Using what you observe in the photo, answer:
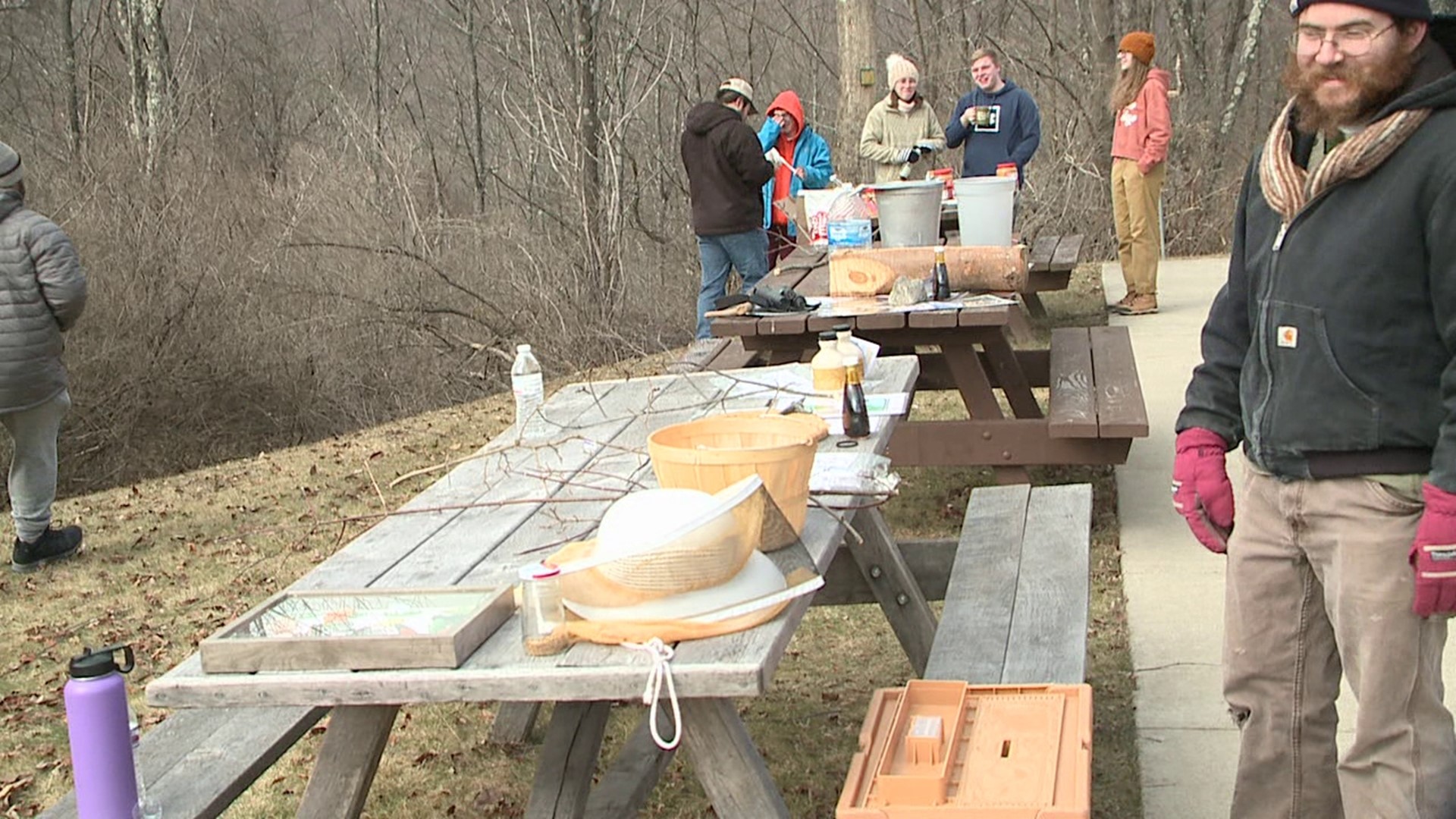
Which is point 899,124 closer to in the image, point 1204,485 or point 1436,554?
point 1204,485

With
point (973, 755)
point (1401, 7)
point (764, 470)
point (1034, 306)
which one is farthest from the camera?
point (1034, 306)

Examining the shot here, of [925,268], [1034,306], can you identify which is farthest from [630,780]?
[1034,306]

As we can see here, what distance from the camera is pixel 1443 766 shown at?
2.80 metres

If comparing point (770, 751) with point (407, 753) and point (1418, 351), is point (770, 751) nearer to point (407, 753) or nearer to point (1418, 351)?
point (407, 753)

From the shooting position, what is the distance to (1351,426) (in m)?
2.76

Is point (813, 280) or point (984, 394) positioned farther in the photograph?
point (813, 280)

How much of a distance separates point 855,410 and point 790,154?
6802 millimetres

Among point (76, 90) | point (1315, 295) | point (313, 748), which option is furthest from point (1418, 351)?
point (76, 90)

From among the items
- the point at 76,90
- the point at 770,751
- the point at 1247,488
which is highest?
the point at 76,90

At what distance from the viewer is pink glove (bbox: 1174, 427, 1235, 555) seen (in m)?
3.12

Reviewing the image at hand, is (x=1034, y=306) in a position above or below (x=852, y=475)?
below

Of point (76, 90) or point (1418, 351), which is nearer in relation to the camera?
point (1418, 351)

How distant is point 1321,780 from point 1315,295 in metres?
0.99

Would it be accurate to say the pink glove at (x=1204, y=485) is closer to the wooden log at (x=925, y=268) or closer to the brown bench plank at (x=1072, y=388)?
the brown bench plank at (x=1072, y=388)
